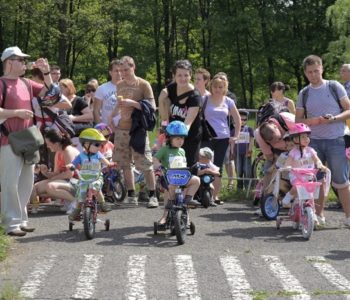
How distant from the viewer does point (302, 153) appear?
30.3 ft

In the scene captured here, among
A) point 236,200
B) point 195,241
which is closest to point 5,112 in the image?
point 195,241

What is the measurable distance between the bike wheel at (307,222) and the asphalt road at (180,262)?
0.10 metres

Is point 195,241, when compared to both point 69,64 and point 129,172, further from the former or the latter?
point 69,64

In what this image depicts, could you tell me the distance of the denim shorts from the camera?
31.1 feet

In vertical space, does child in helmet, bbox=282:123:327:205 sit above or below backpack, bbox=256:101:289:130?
below

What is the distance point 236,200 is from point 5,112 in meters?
5.12

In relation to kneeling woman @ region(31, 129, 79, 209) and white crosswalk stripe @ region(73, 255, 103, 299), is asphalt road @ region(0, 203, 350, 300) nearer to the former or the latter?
white crosswalk stripe @ region(73, 255, 103, 299)

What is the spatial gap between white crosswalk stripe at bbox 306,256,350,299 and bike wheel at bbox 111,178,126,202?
430 cm

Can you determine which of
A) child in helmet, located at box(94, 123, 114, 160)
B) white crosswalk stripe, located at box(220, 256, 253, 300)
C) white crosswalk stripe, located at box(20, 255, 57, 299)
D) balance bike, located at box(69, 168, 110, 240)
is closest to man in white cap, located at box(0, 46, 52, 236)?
balance bike, located at box(69, 168, 110, 240)

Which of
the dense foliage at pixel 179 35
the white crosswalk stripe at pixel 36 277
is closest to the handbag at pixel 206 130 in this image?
the white crosswalk stripe at pixel 36 277

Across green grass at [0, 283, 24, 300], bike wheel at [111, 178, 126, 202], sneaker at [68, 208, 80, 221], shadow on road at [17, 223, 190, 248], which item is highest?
bike wheel at [111, 178, 126, 202]

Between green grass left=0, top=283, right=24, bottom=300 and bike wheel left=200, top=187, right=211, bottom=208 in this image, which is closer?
green grass left=0, top=283, right=24, bottom=300

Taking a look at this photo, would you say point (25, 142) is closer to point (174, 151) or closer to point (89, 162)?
point (89, 162)

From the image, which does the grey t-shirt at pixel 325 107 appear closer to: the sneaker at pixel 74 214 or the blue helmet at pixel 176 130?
the blue helmet at pixel 176 130
